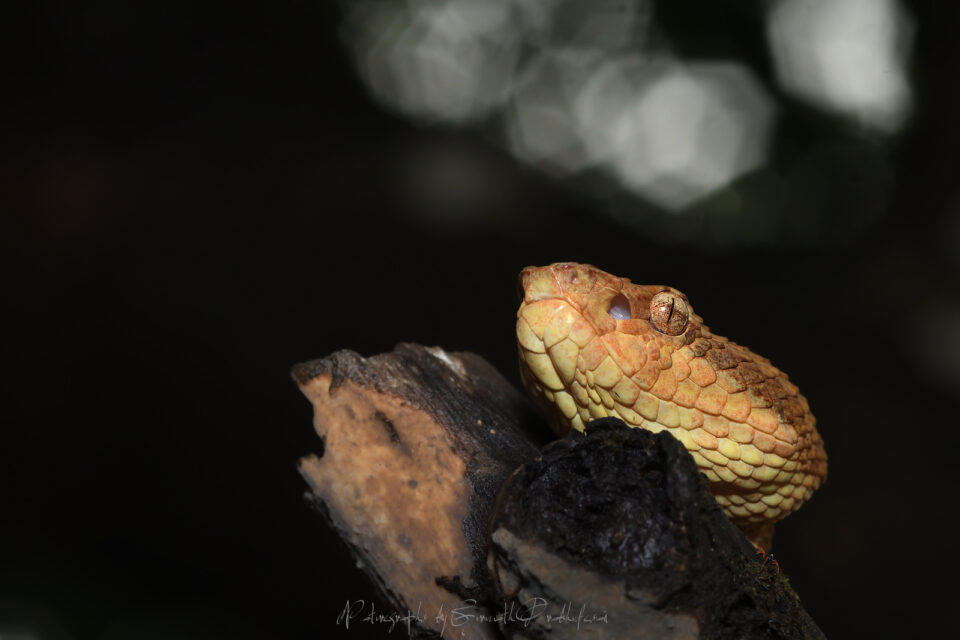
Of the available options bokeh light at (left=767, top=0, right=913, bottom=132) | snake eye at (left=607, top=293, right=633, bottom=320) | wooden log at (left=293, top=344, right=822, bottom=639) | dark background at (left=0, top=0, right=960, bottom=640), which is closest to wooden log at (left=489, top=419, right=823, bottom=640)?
wooden log at (left=293, top=344, right=822, bottom=639)

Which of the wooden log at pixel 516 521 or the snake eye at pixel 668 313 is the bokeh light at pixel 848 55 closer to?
the snake eye at pixel 668 313

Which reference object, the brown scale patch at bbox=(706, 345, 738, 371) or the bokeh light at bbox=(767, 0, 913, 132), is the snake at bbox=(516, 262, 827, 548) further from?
the bokeh light at bbox=(767, 0, 913, 132)

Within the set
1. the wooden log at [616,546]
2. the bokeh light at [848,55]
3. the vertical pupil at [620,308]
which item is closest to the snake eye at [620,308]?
the vertical pupil at [620,308]

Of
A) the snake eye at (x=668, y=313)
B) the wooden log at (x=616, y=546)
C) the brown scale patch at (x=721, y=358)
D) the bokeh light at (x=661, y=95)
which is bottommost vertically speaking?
the wooden log at (x=616, y=546)

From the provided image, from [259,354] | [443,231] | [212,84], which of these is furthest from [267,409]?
[212,84]

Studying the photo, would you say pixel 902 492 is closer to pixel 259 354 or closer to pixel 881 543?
pixel 881 543

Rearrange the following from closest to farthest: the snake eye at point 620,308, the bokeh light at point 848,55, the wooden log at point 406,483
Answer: the wooden log at point 406,483
the snake eye at point 620,308
the bokeh light at point 848,55
